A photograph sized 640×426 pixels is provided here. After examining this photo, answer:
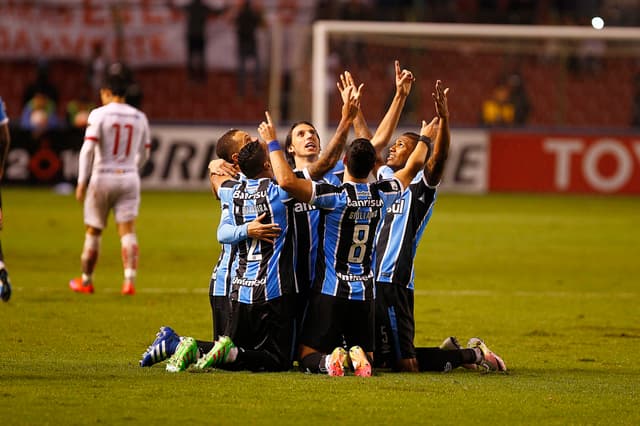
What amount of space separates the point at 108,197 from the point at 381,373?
17.0ft

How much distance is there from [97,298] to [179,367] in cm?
471

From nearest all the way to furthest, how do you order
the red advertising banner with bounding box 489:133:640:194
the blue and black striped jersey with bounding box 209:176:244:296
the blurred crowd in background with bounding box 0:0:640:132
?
the blue and black striped jersey with bounding box 209:176:244:296, the red advertising banner with bounding box 489:133:640:194, the blurred crowd in background with bounding box 0:0:640:132

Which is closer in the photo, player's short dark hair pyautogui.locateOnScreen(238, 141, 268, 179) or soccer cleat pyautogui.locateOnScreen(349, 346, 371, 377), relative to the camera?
soccer cleat pyautogui.locateOnScreen(349, 346, 371, 377)

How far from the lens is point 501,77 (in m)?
29.8

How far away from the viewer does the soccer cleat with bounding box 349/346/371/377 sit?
7.96m

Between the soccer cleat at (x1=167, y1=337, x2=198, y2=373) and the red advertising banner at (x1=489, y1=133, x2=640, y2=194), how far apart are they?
20.2 metres

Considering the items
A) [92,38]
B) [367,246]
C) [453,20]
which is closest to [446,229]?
[453,20]

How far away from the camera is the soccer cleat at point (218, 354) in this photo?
7.92 m

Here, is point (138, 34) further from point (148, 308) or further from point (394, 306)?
point (394, 306)

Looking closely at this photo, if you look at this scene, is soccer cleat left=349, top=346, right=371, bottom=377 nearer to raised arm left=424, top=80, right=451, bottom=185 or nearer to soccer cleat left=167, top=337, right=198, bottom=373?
soccer cleat left=167, top=337, right=198, bottom=373

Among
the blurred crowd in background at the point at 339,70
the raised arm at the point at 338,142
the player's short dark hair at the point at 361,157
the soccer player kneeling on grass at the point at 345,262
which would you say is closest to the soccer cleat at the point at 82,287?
the soccer player kneeling on grass at the point at 345,262

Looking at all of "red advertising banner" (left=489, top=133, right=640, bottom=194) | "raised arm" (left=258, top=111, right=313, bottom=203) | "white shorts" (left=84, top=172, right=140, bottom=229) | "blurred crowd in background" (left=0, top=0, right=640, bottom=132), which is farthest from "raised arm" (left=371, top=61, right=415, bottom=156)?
"red advertising banner" (left=489, top=133, right=640, bottom=194)

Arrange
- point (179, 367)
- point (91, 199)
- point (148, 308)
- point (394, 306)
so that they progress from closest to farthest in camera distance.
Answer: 1. point (179, 367)
2. point (394, 306)
3. point (148, 308)
4. point (91, 199)

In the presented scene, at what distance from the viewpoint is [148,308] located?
11852mm
